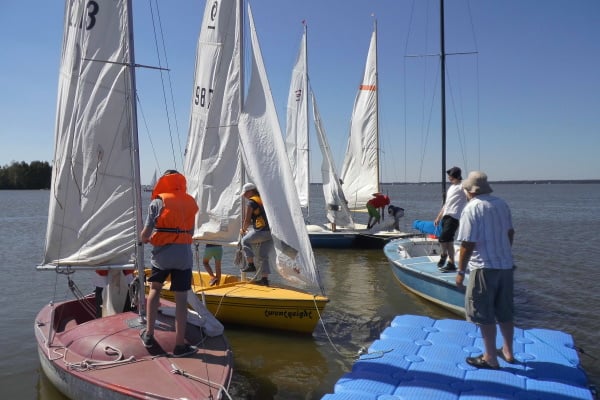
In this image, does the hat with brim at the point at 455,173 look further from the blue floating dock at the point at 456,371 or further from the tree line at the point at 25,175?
the tree line at the point at 25,175

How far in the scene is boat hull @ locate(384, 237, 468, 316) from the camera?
7758 mm

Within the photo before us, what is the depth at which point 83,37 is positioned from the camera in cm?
523

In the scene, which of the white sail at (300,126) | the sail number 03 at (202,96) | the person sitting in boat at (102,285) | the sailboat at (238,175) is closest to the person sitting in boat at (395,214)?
the white sail at (300,126)

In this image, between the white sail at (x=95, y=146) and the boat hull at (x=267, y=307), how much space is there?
1576mm

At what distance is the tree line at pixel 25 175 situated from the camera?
78062 mm

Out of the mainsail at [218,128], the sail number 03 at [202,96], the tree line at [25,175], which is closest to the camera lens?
the mainsail at [218,128]

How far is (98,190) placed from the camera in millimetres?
5332

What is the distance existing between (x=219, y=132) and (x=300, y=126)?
10.4m

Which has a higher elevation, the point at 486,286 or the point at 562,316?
the point at 486,286

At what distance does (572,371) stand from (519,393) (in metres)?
0.85

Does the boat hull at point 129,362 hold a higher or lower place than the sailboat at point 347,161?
lower

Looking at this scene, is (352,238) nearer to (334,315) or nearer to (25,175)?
(334,315)

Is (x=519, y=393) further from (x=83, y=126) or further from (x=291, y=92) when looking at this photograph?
Result: (x=291, y=92)

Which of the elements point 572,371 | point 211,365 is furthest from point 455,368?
point 211,365
